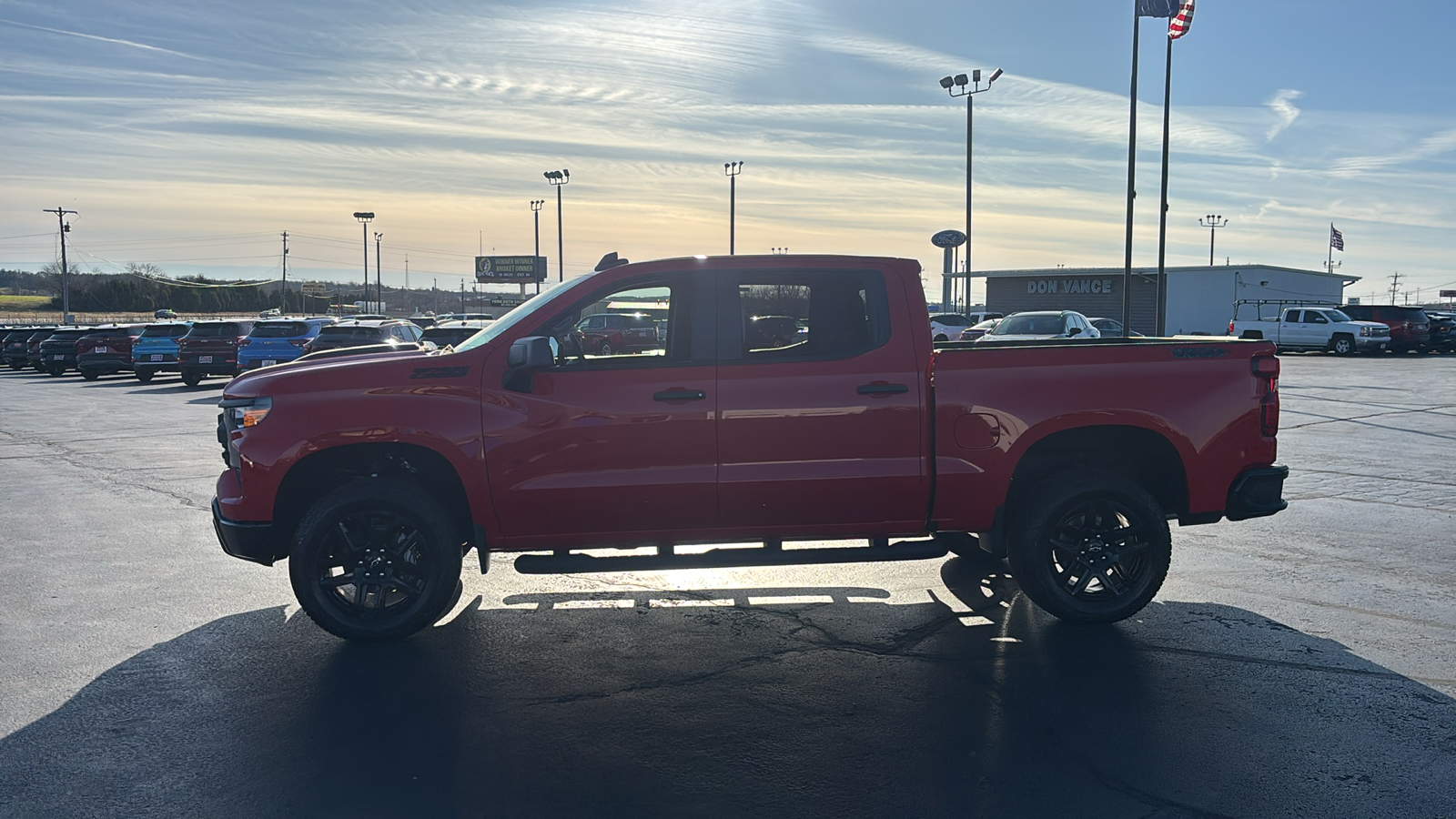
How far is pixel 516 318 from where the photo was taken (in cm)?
566

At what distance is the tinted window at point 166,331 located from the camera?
1064 inches

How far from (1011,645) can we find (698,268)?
8.58 ft

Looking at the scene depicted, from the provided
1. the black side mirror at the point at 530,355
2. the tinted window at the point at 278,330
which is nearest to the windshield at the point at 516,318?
the black side mirror at the point at 530,355

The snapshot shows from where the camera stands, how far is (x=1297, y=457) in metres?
12.3

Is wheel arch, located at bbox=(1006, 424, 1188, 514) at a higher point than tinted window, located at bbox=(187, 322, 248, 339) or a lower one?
lower

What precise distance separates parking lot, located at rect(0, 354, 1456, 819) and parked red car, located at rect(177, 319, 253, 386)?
18.5 metres

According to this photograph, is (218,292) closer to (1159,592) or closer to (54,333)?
(54,333)

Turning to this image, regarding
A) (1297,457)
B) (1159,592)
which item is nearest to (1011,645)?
(1159,592)

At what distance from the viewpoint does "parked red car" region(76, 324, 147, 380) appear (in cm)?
2944

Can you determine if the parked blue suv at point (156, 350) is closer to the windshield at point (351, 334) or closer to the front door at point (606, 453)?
the windshield at point (351, 334)

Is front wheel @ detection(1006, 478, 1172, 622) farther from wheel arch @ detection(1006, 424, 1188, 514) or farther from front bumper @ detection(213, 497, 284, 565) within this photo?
front bumper @ detection(213, 497, 284, 565)

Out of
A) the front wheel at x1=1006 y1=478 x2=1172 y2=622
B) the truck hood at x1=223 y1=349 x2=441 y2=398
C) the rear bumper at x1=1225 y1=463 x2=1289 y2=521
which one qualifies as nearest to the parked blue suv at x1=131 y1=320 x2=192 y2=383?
the truck hood at x1=223 y1=349 x2=441 y2=398

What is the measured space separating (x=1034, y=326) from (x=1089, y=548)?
21.9 metres

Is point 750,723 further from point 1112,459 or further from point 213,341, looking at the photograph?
point 213,341
